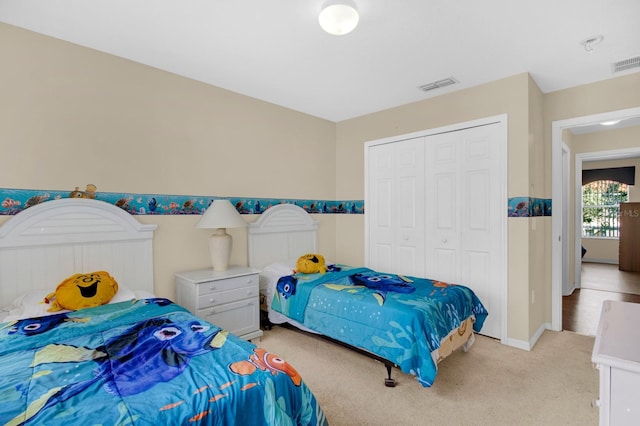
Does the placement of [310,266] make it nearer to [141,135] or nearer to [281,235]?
[281,235]

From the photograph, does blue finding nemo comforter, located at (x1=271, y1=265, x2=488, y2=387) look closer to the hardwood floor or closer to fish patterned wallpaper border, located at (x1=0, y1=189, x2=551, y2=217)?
fish patterned wallpaper border, located at (x1=0, y1=189, x2=551, y2=217)

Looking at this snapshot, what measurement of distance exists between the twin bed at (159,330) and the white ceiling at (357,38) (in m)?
1.28

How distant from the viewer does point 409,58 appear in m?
2.71

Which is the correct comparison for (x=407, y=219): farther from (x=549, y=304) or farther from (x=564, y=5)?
(x=564, y=5)

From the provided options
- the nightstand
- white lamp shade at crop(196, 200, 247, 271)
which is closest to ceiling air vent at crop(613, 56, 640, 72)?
white lamp shade at crop(196, 200, 247, 271)

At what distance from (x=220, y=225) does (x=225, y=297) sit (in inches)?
25.3

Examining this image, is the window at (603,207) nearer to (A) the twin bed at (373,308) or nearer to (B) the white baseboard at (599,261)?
(B) the white baseboard at (599,261)

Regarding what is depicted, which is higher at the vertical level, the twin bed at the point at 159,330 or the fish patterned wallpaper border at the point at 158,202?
the fish patterned wallpaper border at the point at 158,202

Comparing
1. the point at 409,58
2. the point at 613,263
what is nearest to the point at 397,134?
the point at 409,58

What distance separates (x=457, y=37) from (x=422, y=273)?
94.6 inches

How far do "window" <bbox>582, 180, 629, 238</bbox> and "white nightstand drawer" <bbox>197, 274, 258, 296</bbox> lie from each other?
8.20 meters

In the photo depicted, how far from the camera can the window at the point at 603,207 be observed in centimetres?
732

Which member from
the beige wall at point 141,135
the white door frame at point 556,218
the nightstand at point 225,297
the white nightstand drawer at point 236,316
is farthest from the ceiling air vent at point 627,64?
the white nightstand drawer at point 236,316

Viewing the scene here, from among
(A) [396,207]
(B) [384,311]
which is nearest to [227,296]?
(B) [384,311]
